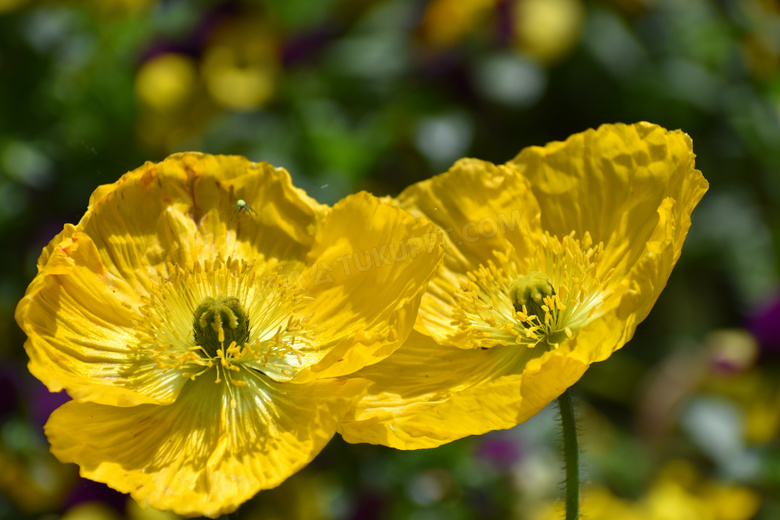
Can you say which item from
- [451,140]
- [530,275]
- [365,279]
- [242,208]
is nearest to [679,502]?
[530,275]

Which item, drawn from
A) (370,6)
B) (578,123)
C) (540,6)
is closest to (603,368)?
(578,123)

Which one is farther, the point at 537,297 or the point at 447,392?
the point at 537,297

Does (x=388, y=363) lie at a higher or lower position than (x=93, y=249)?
lower

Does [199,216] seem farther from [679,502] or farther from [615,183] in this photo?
[679,502]

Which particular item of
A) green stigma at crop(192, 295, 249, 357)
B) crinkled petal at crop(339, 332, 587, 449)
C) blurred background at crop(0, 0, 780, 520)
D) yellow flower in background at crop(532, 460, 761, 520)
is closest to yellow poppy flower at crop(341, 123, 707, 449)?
crinkled petal at crop(339, 332, 587, 449)

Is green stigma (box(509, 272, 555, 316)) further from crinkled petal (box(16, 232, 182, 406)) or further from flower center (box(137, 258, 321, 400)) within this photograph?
crinkled petal (box(16, 232, 182, 406))

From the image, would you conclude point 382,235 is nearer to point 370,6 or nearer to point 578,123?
point 578,123

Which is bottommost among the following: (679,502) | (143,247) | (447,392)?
(679,502)
